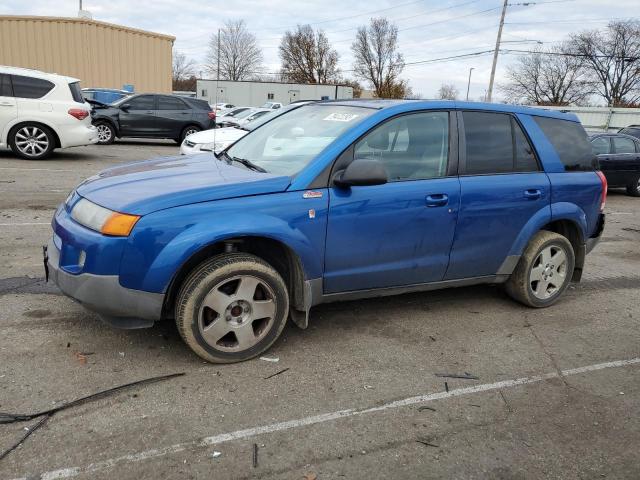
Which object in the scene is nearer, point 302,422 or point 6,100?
point 302,422

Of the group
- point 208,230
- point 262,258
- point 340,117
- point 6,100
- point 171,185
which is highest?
point 340,117

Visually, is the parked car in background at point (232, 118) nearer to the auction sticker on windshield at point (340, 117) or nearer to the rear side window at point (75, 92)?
the rear side window at point (75, 92)

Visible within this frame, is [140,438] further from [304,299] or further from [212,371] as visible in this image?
[304,299]

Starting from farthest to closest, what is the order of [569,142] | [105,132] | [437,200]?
1. [105,132]
2. [569,142]
3. [437,200]

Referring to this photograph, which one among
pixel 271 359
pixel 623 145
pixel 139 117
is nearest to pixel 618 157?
pixel 623 145

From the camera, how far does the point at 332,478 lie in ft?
8.29

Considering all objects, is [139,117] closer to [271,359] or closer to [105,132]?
[105,132]

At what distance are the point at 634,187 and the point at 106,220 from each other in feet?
43.6

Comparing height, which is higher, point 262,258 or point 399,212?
point 399,212

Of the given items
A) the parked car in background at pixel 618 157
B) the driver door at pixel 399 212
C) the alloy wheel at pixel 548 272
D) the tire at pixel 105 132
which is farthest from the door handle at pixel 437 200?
the tire at pixel 105 132

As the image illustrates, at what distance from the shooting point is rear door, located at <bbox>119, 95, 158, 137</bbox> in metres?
17.4

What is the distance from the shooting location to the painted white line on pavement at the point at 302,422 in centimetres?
248

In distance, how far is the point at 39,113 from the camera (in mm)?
11523

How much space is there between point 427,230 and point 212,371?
179cm
